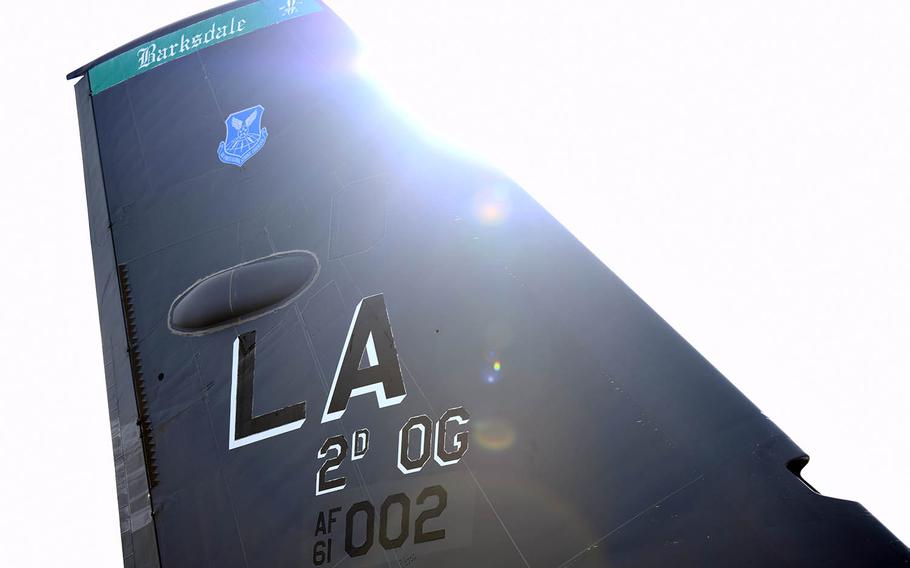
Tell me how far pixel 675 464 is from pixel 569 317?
73cm

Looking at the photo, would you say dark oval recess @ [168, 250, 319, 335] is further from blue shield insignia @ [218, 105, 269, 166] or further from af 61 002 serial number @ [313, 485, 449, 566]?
af 61 002 serial number @ [313, 485, 449, 566]

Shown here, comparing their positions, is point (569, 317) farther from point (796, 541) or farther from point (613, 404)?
point (796, 541)

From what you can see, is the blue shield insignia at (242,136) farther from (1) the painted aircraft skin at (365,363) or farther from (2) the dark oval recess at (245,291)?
(2) the dark oval recess at (245,291)

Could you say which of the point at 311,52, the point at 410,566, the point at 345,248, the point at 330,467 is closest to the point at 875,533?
the point at 410,566

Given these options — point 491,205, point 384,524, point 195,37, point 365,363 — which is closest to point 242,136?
point 195,37

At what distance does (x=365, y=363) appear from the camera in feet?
13.8

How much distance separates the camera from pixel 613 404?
11.2ft

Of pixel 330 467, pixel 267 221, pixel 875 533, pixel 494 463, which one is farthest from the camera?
pixel 267 221

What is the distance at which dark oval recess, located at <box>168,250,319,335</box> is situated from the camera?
15.3 ft

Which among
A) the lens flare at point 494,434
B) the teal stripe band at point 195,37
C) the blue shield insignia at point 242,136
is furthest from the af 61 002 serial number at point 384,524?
the teal stripe band at point 195,37

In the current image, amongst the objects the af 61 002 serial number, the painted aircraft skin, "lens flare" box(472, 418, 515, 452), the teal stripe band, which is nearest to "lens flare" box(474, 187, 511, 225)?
the painted aircraft skin

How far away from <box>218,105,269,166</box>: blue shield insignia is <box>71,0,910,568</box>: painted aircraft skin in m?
0.02

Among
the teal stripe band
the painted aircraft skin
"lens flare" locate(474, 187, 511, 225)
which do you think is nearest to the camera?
the painted aircraft skin

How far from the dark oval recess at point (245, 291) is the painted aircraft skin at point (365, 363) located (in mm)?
16
